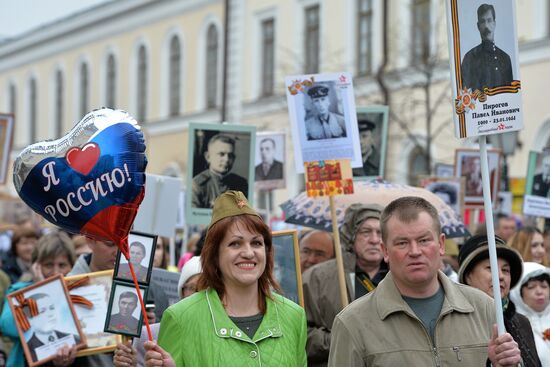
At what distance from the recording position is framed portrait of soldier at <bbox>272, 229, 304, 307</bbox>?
7.27 m

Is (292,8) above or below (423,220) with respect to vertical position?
above

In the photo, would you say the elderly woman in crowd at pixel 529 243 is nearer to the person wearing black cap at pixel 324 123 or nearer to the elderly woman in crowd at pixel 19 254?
the person wearing black cap at pixel 324 123

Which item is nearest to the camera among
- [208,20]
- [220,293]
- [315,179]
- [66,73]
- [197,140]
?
[220,293]

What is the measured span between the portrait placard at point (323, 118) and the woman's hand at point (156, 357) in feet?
10.1

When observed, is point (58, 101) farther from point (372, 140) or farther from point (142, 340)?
point (142, 340)

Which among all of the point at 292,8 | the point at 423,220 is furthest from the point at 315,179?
the point at 292,8

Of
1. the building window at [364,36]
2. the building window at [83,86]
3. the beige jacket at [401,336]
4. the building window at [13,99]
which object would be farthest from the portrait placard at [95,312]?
the building window at [13,99]

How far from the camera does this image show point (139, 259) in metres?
6.61

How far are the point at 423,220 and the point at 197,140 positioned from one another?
16.2ft

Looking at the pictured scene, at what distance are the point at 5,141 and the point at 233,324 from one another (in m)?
9.02

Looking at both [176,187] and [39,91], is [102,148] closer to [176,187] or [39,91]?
[176,187]

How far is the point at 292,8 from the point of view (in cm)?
3638

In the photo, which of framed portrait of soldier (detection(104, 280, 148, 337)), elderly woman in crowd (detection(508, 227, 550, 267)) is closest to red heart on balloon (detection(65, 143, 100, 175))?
framed portrait of soldier (detection(104, 280, 148, 337))

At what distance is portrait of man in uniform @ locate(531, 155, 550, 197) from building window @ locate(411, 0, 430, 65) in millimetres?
17599
